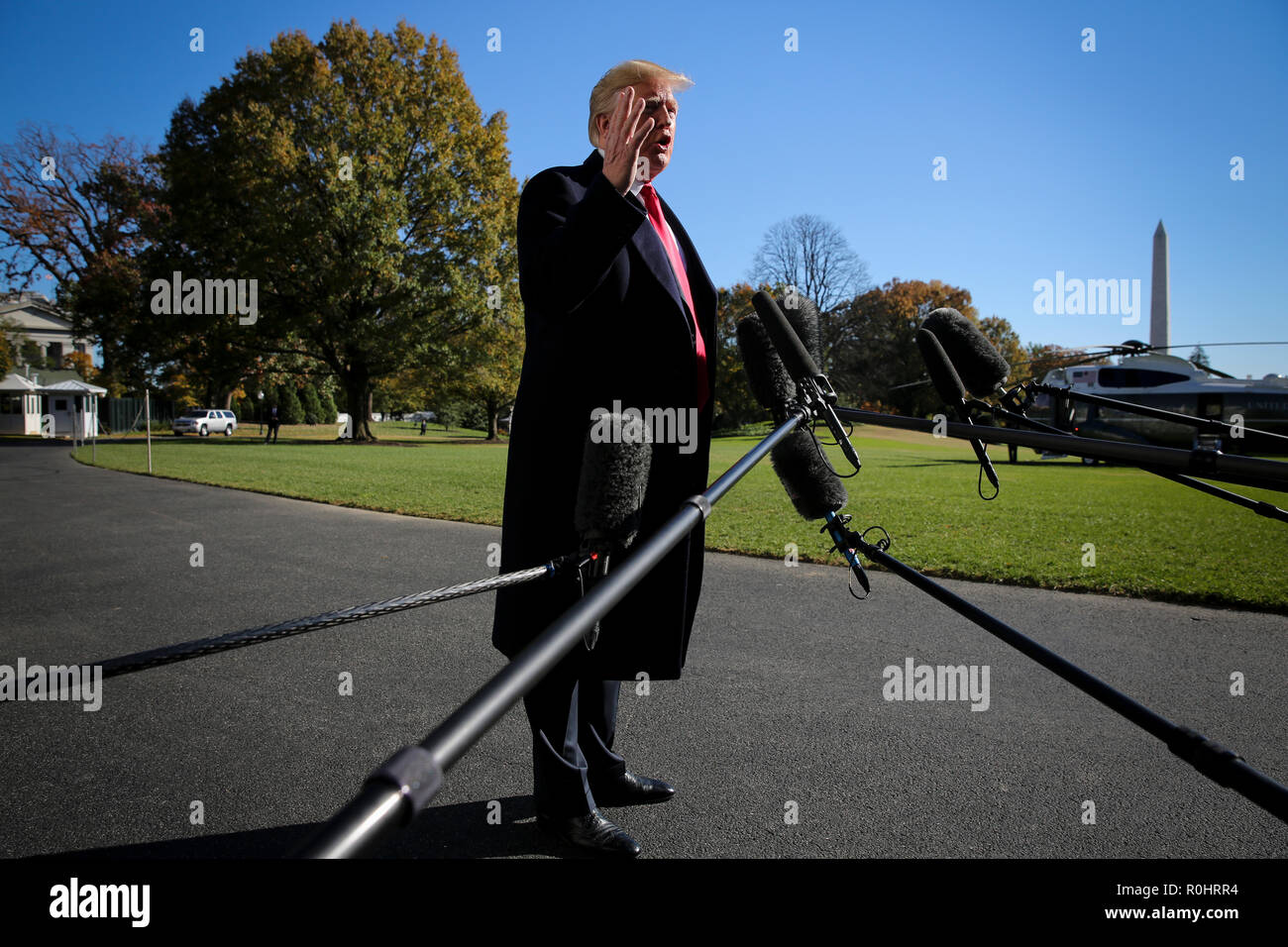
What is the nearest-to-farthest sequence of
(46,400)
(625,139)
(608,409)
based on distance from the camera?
(625,139) → (608,409) → (46,400)

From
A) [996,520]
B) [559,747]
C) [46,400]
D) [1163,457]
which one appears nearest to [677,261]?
[1163,457]

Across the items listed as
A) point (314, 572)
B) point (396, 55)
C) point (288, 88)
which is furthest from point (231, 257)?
point (314, 572)

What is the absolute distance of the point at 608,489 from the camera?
1590 millimetres

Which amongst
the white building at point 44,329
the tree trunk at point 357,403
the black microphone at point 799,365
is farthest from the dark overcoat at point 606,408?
the white building at point 44,329

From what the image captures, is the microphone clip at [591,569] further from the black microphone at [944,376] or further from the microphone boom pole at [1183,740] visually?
the black microphone at [944,376]

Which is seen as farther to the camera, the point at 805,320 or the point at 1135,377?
the point at 1135,377

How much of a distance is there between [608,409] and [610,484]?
21.3 inches

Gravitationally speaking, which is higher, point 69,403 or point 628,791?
point 69,403

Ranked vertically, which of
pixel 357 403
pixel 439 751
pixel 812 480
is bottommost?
pixel 439 751

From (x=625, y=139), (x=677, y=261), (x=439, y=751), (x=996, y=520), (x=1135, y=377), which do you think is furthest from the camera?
(x=1135, y=377)

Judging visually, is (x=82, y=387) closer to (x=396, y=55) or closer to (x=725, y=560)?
(x=396, y=55)

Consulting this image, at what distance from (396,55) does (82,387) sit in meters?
24.1

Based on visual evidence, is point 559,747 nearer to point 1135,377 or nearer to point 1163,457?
point 1163,457

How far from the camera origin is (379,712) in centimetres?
353
